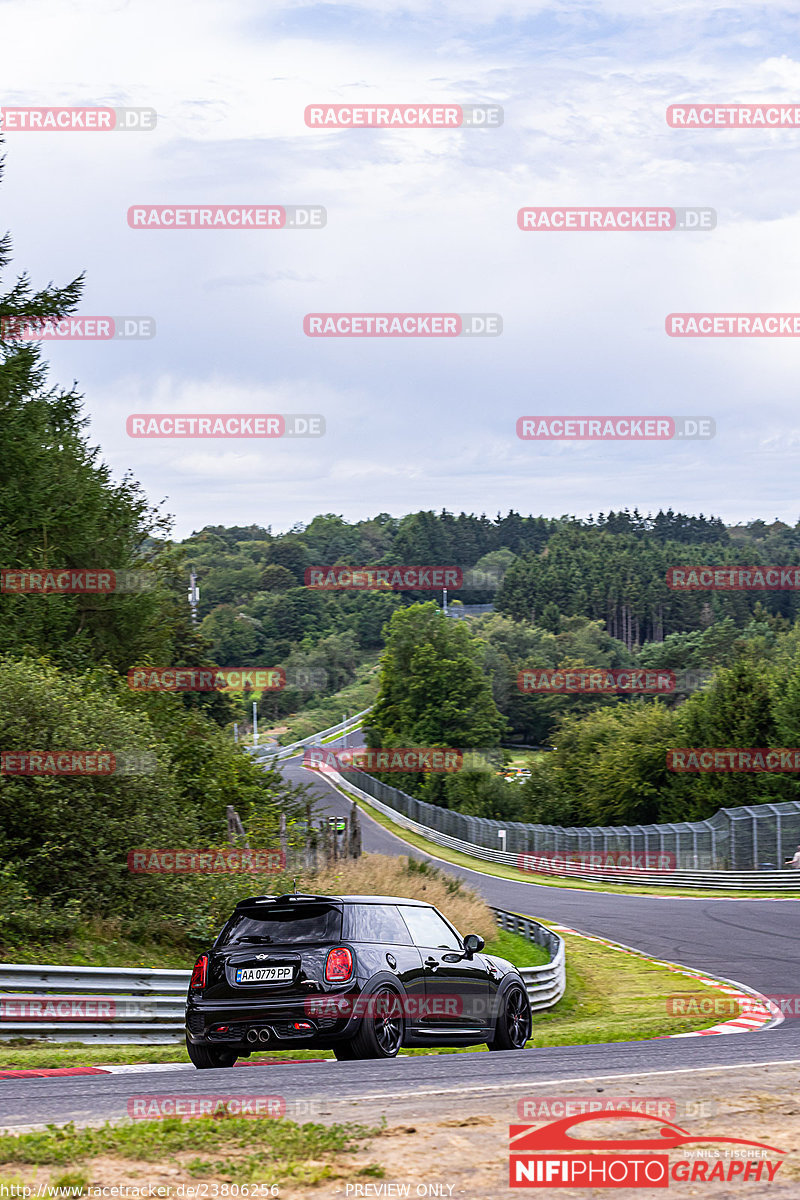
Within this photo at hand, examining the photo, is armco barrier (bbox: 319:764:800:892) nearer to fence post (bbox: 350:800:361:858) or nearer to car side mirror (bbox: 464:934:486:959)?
fence post (bbox: 350:800:361:858)

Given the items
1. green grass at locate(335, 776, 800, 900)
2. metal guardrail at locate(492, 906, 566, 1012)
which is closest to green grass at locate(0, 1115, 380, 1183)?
metal guardrail at locate(492, 906, 566, 1012)

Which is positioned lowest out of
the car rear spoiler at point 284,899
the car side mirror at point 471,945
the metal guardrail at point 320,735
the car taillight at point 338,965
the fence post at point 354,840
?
the metal guardrail at point 320,735

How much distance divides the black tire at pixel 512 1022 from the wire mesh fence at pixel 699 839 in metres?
30.8

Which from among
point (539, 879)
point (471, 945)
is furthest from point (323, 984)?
point (539, 879)

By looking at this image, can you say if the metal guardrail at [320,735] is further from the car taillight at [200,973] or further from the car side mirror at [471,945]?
the car taillight at [200,973]

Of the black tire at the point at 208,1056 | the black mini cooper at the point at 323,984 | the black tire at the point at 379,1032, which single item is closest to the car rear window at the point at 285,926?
the black mini cooper at the point at 323,984

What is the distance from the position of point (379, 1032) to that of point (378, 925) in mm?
866

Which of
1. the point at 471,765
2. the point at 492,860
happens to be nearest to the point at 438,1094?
the point at 492,860

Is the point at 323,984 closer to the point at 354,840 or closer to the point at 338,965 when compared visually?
the point at 338,965

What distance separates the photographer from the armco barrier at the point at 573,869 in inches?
1580

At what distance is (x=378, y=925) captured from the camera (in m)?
10.5

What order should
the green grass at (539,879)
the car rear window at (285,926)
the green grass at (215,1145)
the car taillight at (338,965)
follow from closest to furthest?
the green grass at (215,1145) → the car taillight at (338,965) → the car rear window at (285,926) → the green grass at (539,879)

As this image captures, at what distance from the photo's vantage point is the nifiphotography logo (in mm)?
5680

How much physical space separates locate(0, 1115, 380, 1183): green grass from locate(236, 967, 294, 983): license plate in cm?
310
